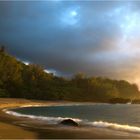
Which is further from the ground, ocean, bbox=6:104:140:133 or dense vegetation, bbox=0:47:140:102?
dense vegetation, bbox=0:47:140:102

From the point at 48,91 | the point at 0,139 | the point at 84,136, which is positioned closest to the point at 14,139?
the point at 0,139

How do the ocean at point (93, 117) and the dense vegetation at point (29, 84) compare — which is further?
the dense vegetation at point (29, 84)

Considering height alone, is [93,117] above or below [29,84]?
below

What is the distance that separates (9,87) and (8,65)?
8.65 meters

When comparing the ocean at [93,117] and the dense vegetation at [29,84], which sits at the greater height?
the dense vegetation at [29,84]

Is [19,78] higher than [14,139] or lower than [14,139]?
higher

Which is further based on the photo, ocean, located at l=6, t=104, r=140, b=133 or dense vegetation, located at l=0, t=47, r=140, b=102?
dense vegetation, located at l=0, t=47, r=140, b=102

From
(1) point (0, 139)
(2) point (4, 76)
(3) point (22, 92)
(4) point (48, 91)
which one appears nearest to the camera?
(1) point (0, 139)

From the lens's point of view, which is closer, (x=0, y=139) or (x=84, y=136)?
(x=0, y=139)

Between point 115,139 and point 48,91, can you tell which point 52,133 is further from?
point 48,91

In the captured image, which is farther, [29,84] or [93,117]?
[29,84]

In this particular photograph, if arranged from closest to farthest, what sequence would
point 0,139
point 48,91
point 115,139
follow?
point 0,139 → point 115,139 → point 48,91

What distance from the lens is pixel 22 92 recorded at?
150 m

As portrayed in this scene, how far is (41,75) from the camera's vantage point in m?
173
